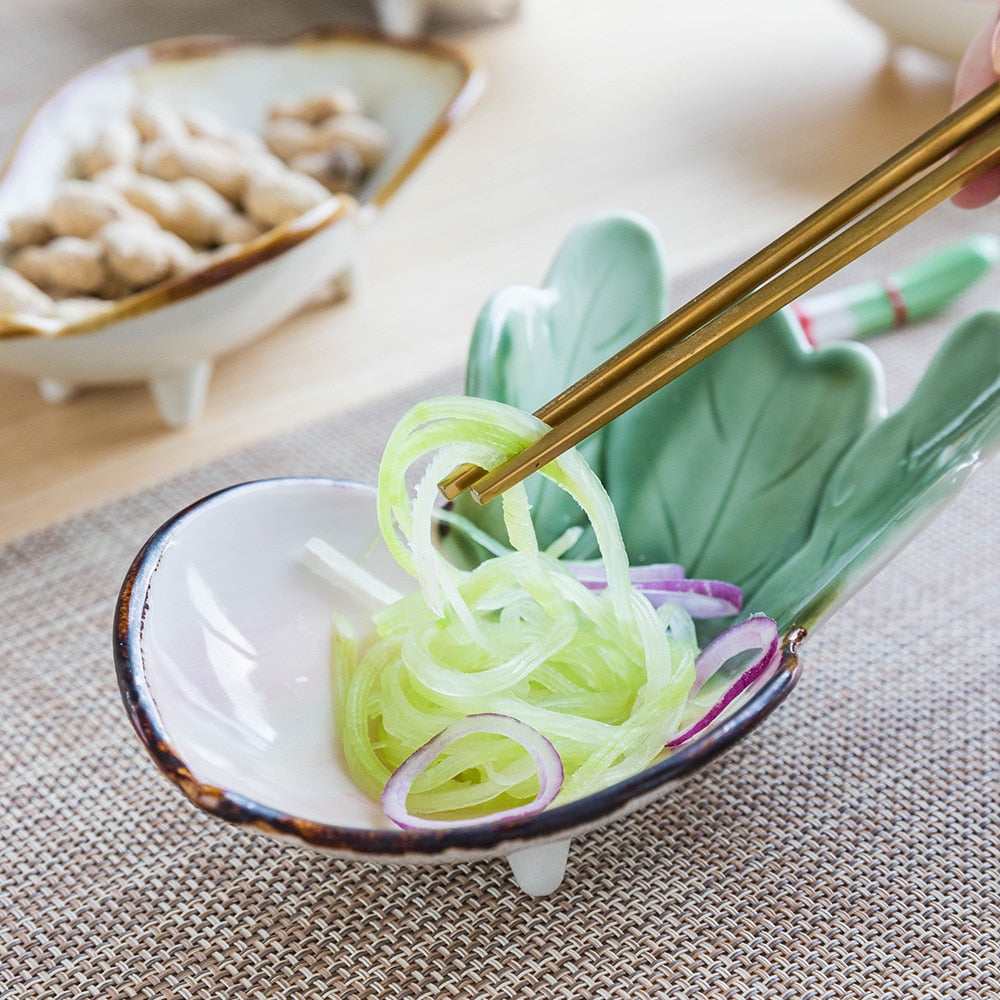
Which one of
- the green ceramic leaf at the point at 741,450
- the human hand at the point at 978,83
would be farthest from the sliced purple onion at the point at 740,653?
the human hand at the point at 978,83

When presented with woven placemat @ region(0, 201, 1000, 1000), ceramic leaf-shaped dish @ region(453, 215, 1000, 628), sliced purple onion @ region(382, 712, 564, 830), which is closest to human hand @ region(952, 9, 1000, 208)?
ceramic leaf-shaped dish @ region(453, 215, 1000, 628)

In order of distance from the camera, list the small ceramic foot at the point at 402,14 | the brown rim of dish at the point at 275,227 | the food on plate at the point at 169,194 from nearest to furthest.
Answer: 1. the brown rim of dish at the point at 275,227
2. the food on plate at the point at 169,194
3. the small ceramic foot at the point at 402,14

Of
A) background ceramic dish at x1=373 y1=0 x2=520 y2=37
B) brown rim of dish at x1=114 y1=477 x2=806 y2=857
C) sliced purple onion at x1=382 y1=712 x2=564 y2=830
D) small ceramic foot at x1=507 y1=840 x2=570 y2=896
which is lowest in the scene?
small ceramic foot at x1=507 y1=840 x2=570 y2=896

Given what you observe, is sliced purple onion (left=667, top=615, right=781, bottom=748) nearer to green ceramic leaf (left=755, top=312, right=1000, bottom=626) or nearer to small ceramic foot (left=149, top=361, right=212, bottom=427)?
green ceramic leaf (left=755, top=312, right=1000, bottom=626)

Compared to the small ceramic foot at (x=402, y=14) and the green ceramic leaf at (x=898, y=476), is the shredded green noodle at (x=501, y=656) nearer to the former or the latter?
the green ceramic leaf at (x=898, y=476)

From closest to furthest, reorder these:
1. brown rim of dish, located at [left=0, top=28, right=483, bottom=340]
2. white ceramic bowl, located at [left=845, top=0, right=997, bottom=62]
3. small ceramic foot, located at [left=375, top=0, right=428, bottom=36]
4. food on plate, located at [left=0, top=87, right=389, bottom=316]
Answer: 1. brown rim of dish, located at [left=0, top=28, right=483, bottom=340]
2. food on plate, located at [left=0, top=87, right=389, bottom=316]
3. white ceramic bowl, located at [left=845, top=0, right=997, bottom=62]
4. small ceramic foot, located at [left=375, top=0, right=428, bottom=36]

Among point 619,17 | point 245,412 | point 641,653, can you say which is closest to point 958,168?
point 641,653

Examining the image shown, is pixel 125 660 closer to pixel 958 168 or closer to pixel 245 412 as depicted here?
pixel 958 168
